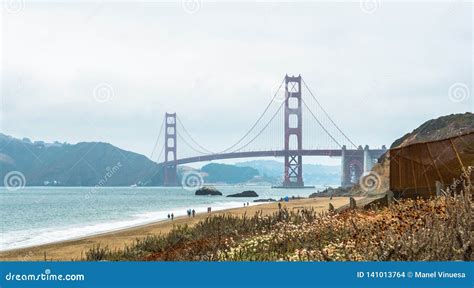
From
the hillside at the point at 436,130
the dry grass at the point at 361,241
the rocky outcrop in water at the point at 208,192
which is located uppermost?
the hillside at the point at 436,130

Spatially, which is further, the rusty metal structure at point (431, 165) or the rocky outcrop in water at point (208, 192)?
the rocky outcrop in water at point (208, 192)

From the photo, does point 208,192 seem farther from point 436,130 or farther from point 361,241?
point 361,241

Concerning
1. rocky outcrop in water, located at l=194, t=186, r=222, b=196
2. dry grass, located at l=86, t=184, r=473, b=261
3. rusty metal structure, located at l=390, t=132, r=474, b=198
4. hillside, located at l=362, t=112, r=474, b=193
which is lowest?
rocky outcrop in water, located at l=194, t=186, r=222, b=196

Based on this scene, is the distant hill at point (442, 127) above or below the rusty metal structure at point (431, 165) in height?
above

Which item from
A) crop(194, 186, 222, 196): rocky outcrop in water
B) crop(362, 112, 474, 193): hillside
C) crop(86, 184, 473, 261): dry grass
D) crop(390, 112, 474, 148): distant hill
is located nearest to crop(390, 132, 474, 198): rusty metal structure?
crop(86, 184, 473, 261): dry grass

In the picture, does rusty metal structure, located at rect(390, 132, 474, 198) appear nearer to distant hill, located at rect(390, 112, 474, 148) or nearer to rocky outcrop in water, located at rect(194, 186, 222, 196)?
distant hill, located at rect(390, 112, 474, 148)

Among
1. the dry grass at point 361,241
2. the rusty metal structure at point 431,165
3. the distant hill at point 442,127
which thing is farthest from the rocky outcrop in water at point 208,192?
the dry grass at point 361,241

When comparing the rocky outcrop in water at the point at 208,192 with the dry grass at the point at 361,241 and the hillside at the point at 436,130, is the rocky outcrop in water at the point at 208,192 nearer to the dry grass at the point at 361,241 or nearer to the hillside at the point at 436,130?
the hillside at the point at 436,130

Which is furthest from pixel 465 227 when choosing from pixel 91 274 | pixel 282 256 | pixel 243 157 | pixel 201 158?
pixel 201 158

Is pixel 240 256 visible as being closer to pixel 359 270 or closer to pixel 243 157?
pixel 359 270
